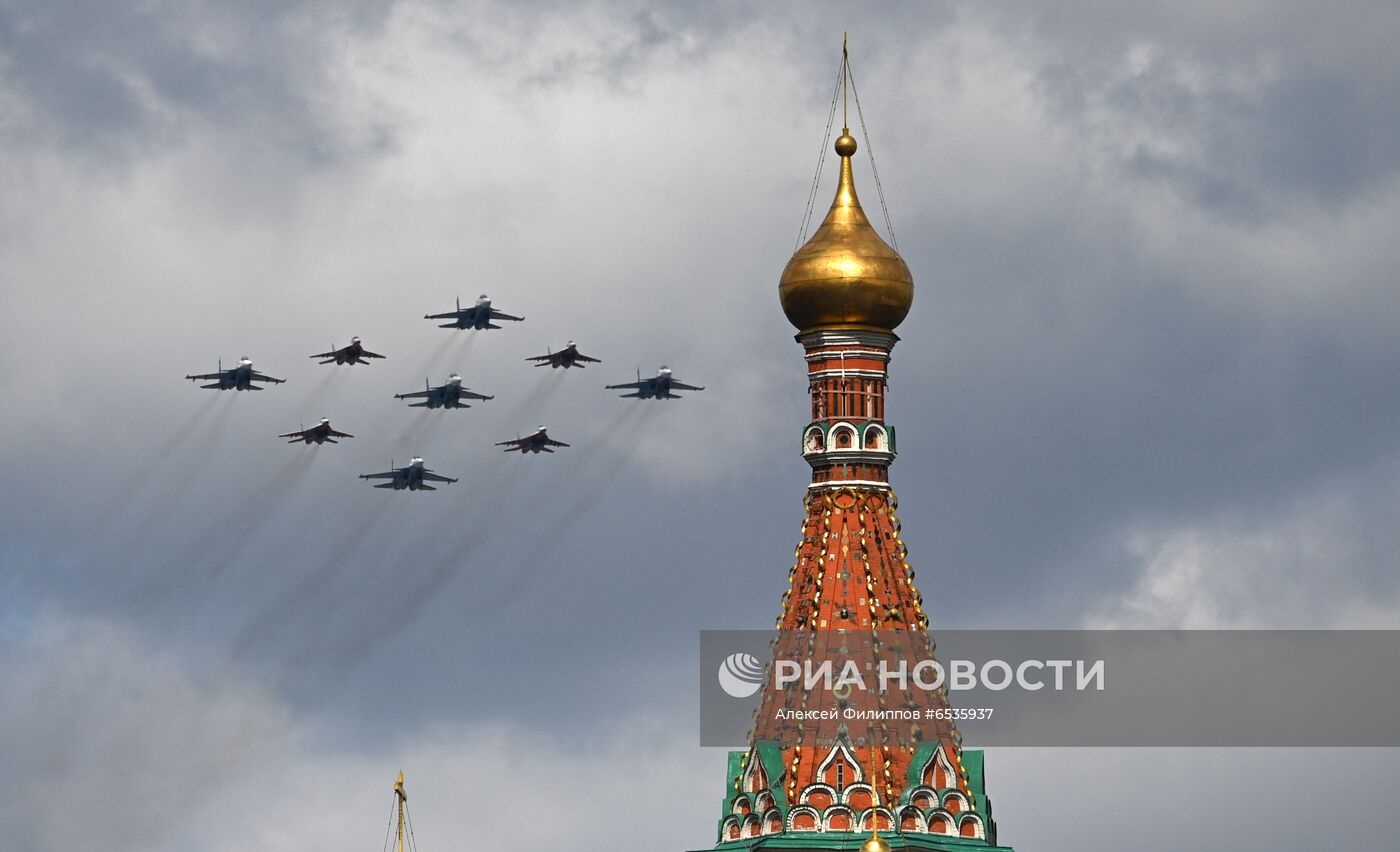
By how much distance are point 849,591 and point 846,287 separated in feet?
26.8

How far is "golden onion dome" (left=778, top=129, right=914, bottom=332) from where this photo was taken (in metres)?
141

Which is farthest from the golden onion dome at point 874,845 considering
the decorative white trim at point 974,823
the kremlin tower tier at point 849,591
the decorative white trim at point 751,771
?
the decorative white trim at point 751,771

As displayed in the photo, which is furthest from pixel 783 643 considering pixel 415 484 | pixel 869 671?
pixel 415 484

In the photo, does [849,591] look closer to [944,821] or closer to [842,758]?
[842,758]

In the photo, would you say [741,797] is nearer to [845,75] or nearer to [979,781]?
[979,781]

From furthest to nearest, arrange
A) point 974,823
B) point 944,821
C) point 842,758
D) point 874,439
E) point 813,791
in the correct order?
point 874,439 < point 974,823 < point 944,821 < point 842,758 < point 813,791

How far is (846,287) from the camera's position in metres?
140

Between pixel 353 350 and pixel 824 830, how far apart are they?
19106mm

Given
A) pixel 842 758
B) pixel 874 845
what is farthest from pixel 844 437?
pixel 874 845

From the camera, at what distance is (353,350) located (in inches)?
5650

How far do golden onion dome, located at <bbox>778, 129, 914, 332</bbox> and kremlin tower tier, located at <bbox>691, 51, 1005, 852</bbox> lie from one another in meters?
0.03

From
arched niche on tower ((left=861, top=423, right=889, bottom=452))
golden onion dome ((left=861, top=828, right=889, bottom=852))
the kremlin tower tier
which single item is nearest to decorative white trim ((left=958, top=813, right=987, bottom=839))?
the kremlin tower tier

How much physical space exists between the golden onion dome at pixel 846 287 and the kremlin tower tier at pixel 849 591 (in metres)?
0.03

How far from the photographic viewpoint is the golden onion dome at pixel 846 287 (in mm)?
140625
